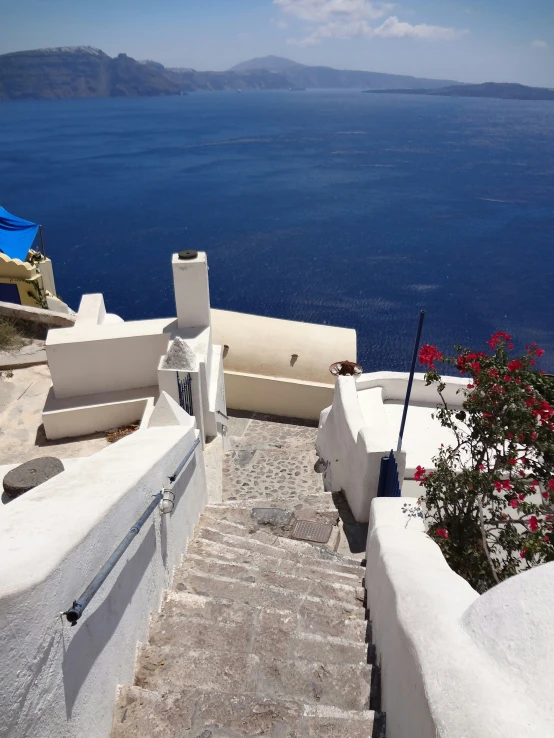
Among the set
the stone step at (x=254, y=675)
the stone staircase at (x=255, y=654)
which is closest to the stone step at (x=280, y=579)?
the stone staircase at (x=255, y=654)

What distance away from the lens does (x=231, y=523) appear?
8062mm

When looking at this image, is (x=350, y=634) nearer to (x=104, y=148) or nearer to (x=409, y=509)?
(x=409, y=509)

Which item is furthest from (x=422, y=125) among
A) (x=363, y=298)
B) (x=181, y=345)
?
(x=181, y=345)

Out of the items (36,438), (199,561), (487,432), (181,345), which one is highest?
(487,432)

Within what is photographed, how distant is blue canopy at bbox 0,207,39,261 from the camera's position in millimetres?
23562

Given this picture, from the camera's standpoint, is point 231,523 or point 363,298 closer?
point 231,523

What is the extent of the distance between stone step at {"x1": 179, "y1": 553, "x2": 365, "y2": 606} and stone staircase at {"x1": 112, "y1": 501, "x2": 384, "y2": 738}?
1 centimetres

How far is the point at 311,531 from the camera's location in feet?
29.0

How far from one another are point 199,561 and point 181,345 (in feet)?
14.9

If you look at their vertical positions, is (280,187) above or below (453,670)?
below

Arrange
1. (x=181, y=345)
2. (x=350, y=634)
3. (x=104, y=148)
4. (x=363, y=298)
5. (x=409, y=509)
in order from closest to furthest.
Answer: (x=350, y=634) → (x=409, y=509) → (x=181, y=345) → (x=363, y=298) → (x=104, y=148)

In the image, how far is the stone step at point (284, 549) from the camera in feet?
23.2

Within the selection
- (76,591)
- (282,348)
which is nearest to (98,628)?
(76,591)

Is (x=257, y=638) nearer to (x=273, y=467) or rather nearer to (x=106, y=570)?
(x=106, y=570)
